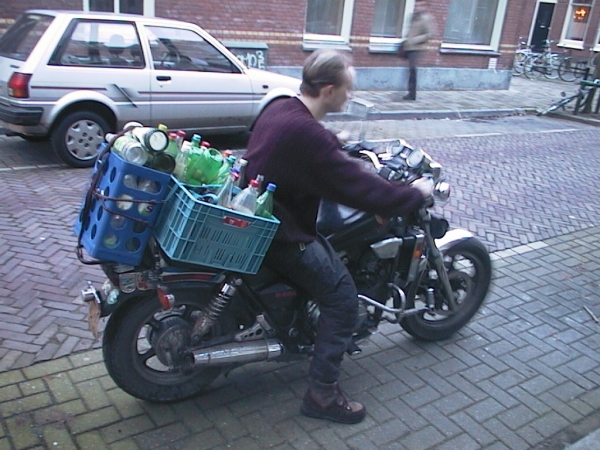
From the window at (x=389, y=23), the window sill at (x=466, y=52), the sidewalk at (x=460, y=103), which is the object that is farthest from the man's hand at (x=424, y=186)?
the window sill at (x=466, y=52)

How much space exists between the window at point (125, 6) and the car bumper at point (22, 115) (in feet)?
16.4

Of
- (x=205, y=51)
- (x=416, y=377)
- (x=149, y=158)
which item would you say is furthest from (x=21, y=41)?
(x=416, y=377)

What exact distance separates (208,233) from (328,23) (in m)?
13.0

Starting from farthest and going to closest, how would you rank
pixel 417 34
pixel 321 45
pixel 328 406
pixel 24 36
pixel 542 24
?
pixel 542 24
pixel 321 45
pixel 417 34
pixel 24 36
pixel 328 406

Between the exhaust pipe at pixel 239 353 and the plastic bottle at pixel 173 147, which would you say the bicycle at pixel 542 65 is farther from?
the plastic bottle at pixel 173 147

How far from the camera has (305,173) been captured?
2.83 m

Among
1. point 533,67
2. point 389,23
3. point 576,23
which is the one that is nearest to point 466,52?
point 389,23

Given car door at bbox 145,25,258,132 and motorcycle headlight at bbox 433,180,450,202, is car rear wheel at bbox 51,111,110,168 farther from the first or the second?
motorcycle headlight at bbox 433,180,450,202

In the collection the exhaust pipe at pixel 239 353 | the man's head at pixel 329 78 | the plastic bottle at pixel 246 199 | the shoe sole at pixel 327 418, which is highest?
the man's head at pixel 329 78

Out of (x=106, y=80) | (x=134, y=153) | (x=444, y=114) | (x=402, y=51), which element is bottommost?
(x=444, y=114)

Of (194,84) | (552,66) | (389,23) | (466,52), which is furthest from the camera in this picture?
(552,66)

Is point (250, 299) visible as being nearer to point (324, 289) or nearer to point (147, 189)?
point (324, 289)

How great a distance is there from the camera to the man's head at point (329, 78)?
286 centimetres

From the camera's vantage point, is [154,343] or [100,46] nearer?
[154,343]
